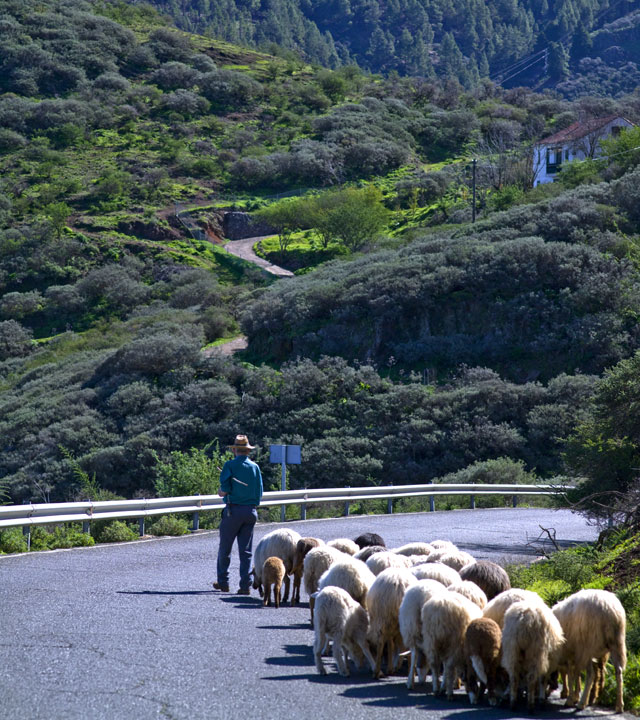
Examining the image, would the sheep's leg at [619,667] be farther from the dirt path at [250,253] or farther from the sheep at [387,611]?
the dirt path at [250,253]

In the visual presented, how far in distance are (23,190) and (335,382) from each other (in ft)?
173

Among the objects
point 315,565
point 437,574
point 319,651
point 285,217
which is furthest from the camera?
point 285,217

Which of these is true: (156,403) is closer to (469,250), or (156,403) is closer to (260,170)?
(469,250)

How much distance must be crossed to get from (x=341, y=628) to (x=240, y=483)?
4.62 metres

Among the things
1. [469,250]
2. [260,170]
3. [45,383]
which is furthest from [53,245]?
[469,250]

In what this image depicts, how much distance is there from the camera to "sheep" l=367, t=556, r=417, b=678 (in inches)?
339

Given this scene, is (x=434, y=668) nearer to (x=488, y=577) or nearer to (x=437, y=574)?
(x=437, y=574)

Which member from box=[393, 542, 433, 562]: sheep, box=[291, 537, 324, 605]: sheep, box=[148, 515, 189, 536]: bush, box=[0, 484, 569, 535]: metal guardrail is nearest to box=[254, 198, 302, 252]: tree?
box=[0, 484, 569, 535]: metal guardrail

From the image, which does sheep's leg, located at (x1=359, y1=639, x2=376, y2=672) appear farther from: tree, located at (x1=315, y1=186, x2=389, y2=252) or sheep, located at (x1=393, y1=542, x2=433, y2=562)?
tree, located at (x1=315, y1=186, x2=389, y2=252)

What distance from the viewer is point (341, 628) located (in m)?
8.60

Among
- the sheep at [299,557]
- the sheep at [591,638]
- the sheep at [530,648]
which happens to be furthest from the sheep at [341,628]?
the sheep at [299,557]

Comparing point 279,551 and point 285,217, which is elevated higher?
point 285,217


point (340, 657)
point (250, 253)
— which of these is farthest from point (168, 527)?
point (250, 253)

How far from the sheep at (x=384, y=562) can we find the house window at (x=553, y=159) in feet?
247
